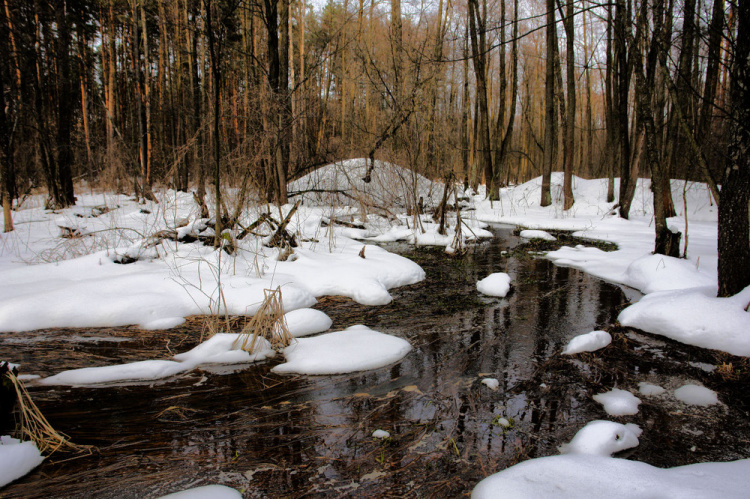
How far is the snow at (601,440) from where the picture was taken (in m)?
2.16

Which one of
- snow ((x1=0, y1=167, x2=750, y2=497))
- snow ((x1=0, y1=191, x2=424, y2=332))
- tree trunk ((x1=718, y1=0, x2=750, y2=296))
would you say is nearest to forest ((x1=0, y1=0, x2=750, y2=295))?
tree trunk ((x1=718, y1=0, x2=750, y2=296))

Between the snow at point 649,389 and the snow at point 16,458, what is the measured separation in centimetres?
361

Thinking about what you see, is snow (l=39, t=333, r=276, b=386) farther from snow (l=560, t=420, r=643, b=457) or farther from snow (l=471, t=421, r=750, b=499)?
snow (l=560, t=420, r=643, b=457)

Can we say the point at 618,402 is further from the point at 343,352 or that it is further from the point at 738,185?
the point at 738,185

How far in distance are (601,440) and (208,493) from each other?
6.50 ft

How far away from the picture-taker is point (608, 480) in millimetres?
1896

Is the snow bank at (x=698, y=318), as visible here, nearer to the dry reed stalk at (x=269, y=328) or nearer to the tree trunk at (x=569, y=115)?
the dry reed stalk at (x=269, y=328)

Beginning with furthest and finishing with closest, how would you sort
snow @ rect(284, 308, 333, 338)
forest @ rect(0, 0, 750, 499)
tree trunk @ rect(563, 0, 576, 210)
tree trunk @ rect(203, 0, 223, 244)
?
tree trunk @ rect(563, 0, 576, 210), tree trunk @ rect(203, 0, 223, 244), snow @ rect(284, 308, 333, 338), forest @ rect(0, 0, 750, 499)

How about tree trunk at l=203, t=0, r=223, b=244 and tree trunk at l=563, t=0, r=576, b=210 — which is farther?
tree trunk at l=563, t=0, r=576, b=210

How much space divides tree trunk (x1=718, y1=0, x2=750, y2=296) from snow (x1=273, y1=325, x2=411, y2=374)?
288 cm

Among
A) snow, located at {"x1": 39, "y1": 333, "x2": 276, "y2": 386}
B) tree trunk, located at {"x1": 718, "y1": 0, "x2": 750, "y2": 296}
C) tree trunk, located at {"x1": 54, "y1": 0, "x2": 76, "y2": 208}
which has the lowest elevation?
snow, located at {"x1": 39, "y1": 333, "x2": 276, "y2": 386}

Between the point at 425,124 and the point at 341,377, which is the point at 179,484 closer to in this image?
the point at 341,377

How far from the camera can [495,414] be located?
8.40ft

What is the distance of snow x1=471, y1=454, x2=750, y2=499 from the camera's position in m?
1.80
